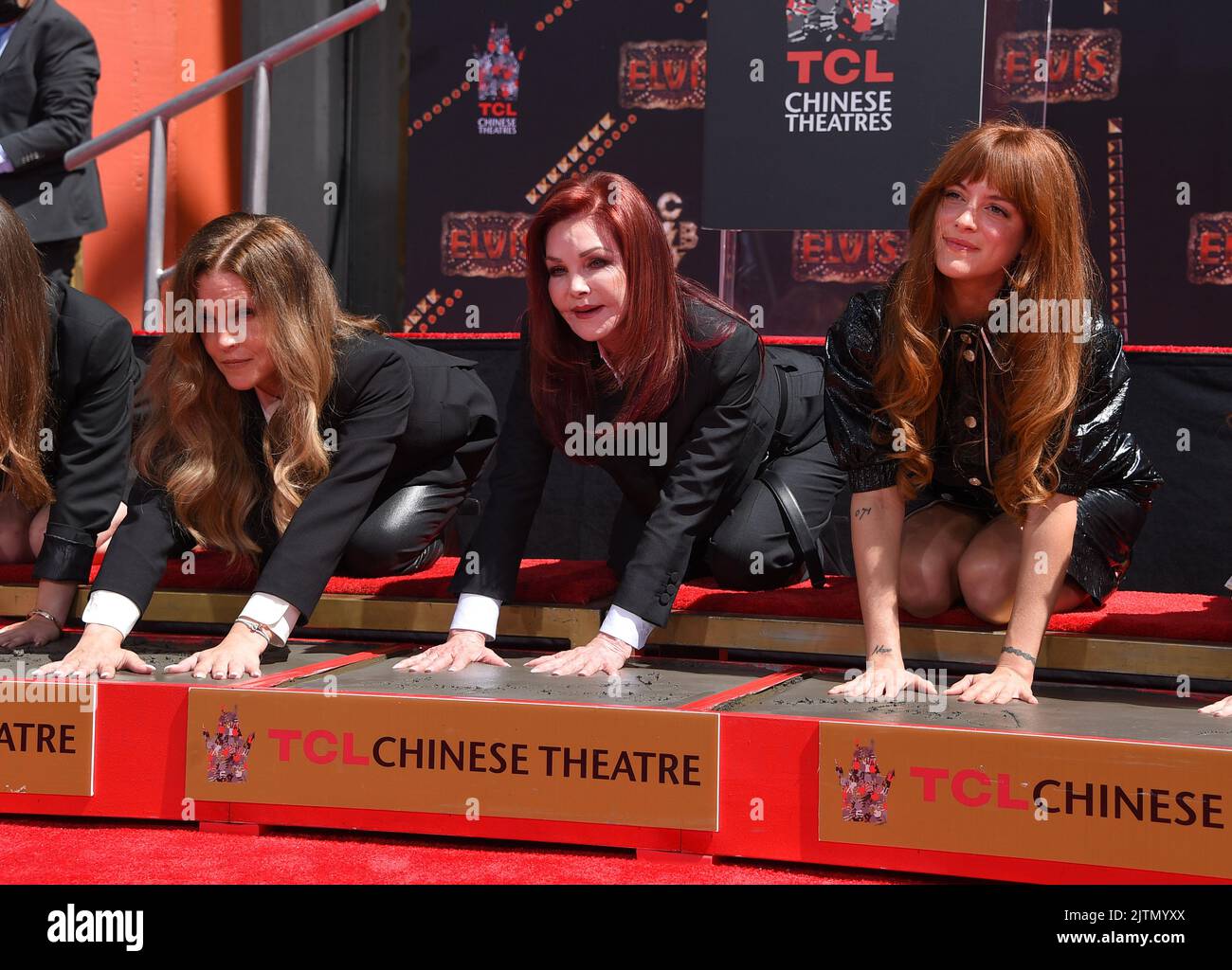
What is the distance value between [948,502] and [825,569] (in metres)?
0.63

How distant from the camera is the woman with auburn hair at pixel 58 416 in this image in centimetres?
255

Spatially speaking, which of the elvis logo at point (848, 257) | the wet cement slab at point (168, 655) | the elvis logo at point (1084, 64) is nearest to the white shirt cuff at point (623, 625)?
the wet cement slab at point (168, 655)

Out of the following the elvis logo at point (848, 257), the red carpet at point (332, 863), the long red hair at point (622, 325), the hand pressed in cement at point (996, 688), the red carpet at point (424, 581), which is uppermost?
the elvis logo at point (848, 257)

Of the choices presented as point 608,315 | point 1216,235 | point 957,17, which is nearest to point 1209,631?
point 608,315

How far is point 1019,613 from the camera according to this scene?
209 centimetres

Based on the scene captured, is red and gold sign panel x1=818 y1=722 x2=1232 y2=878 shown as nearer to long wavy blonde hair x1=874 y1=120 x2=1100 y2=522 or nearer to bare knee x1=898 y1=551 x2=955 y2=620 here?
long wavy blonde hair x1=874 y1=120 x2=1100 y2=522

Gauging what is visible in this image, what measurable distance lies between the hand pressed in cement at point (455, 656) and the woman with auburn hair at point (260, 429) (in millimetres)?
217

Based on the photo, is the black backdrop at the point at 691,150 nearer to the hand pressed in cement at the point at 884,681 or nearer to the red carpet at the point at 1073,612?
the red carpet at the point at 1073,612

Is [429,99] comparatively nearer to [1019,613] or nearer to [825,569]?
[825,569]

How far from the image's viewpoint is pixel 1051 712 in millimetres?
1964

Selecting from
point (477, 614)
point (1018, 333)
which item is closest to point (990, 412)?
point (1018, 333)

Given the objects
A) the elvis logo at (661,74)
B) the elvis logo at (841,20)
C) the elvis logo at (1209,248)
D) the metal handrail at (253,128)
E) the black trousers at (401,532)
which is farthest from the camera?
the elvis logo at (661,74)

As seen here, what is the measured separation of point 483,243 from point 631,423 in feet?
7.44

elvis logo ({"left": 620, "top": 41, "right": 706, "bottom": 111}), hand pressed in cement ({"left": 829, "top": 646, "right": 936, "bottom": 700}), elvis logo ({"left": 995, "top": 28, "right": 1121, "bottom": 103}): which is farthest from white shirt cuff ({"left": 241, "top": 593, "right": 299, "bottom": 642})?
elvis logo ({"left": 995, "top": 28, "right": 1121, "bottom": 103})
